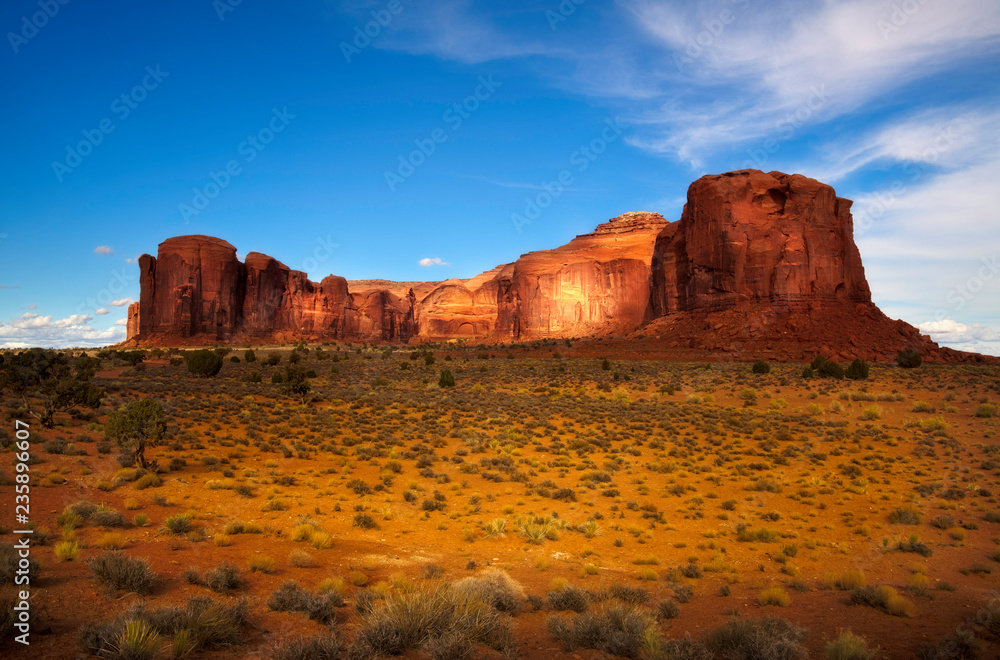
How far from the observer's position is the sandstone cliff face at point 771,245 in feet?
160

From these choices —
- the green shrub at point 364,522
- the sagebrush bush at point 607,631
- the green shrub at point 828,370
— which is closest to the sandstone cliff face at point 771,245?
the green shrub at point 828,370

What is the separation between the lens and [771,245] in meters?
49.8

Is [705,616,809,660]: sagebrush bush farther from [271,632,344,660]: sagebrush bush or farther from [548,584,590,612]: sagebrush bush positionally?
[271,632,344,660]: sagebrush bush

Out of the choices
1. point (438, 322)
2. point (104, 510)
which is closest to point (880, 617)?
point (104, 510)

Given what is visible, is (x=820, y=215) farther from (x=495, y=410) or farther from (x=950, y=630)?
(x=950, y=630)

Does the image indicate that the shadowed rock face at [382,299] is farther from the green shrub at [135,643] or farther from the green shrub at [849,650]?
the green shrub at [135,643]

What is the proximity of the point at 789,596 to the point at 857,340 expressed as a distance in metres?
44.5

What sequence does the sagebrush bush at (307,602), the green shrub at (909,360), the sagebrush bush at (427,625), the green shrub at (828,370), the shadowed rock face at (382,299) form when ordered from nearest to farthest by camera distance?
the sagebrush bush at (427,625) < the sagebrush bush at (307,602) < the green shrub at (828,370) < the green shrub at (909,360) < the shadowed rock face at (382,299)

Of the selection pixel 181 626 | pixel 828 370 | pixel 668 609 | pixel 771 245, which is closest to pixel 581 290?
pixel 771 245

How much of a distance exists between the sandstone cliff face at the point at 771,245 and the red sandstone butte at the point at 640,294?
123mm

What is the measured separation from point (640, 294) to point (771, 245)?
1107 inches

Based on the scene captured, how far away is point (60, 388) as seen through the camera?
50.6 ft

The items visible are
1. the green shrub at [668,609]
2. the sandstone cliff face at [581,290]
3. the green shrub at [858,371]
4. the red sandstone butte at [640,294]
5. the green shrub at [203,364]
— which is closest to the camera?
the green shrub at [668,609]

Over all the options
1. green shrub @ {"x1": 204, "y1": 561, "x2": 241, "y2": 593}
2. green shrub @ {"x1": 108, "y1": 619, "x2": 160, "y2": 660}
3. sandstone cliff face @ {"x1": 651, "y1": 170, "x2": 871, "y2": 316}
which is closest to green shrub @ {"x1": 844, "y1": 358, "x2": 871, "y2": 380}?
sandstone cliff face @ {"x1": 651, "y1": 170, "x2": 871, "y2": 316}
